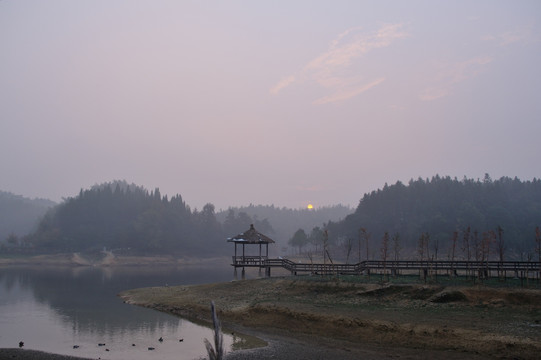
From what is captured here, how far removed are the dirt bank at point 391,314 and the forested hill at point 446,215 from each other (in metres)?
69.8

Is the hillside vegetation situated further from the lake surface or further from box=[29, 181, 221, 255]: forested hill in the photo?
the lake surface

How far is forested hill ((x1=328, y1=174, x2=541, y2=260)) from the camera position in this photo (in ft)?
354

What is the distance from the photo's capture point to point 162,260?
5856 inches

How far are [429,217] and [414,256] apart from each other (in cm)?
2370

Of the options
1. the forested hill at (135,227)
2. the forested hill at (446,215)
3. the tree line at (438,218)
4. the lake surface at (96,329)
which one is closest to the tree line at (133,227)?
the forested hill at (135,227)

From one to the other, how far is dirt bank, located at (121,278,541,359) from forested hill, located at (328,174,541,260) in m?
69.8

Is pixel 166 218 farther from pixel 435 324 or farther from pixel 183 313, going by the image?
A: pixel 435 324

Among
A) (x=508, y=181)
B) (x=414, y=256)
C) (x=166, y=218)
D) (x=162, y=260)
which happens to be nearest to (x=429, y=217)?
A: (x=414, y=256)

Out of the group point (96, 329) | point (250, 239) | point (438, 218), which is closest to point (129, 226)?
point (438, 218)

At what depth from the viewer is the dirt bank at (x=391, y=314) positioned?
2208 cm

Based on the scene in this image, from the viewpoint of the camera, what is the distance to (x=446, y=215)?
123312mm

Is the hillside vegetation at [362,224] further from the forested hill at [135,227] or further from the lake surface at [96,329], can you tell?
the lake surface at [96,329]

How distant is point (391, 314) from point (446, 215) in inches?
4102

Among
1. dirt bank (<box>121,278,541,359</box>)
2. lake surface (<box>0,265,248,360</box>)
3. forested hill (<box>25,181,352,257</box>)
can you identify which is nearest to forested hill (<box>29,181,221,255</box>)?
forested hill (<box>25,181,352,257</box>)
